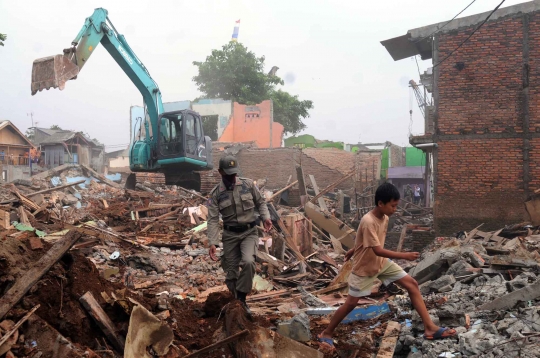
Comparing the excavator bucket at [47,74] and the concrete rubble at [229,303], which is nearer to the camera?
the concrete rubble at [229,303]

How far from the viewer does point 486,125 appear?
1120cm

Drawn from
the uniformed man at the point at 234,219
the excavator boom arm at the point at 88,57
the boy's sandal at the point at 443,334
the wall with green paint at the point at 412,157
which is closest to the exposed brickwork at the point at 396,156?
the wall with green paint at the point at 412,157

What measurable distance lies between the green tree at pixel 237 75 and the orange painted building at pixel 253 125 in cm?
397

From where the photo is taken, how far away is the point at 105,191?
20.4 meters

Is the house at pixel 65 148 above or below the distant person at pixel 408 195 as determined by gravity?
above

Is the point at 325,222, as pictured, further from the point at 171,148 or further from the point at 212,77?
the point at 212,77

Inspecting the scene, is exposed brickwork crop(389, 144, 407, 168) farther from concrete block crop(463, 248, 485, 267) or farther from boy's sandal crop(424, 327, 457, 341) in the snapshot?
boy's sandal crop(424, 327, 457, 341)

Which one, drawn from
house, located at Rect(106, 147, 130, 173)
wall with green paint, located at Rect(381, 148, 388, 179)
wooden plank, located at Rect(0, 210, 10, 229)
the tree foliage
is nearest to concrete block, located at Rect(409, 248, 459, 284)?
wooden plank, located at Rect(0, 210, 10, 229)

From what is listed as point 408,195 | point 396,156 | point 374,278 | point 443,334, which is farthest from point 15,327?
point 396,156

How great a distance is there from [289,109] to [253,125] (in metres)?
5.67

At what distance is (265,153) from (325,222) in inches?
549

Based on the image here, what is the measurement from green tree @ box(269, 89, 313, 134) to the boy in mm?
35699

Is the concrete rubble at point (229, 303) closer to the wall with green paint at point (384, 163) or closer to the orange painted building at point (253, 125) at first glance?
the wall with green paint at point (384, 163)

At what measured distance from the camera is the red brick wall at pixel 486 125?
1094 centimetres
